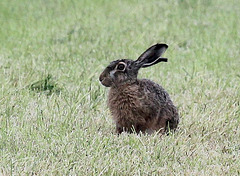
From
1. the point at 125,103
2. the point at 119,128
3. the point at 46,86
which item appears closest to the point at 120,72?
the point at 125,103

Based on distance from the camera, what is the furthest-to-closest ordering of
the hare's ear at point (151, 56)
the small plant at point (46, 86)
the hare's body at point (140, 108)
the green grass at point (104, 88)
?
the small plant at point (46, 86)
the hare's ear at point (151, 56)
the hare's body at point (140, 108)
the green grass at point (104, 88)

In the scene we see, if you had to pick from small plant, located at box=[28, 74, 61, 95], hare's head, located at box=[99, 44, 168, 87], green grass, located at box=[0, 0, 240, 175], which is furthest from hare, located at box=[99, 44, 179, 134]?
small plant, located at box=[28, 74, 61, 95]

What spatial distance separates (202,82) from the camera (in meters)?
6.94

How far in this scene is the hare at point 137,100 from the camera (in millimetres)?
5258

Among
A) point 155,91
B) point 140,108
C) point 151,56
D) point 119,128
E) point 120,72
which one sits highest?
point 151,56

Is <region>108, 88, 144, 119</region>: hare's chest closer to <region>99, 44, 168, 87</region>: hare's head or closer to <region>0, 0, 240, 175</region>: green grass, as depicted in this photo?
<region>99, 44, 168, 87</region>: hare's head

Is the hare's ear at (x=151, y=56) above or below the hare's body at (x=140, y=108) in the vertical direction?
above

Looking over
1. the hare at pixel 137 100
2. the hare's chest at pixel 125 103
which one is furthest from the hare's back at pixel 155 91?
the hare's chest at pixel 125 103

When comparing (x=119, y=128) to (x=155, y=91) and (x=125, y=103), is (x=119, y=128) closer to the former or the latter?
(x=125, y=103)

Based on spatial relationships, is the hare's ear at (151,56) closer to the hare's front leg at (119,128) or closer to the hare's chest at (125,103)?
the hare's chest at (125,103)

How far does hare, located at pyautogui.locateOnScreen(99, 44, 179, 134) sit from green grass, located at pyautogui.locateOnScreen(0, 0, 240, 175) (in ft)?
0.59

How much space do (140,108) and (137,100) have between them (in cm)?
8

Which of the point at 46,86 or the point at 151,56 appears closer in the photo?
the point at 151,56

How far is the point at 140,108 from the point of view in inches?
206
